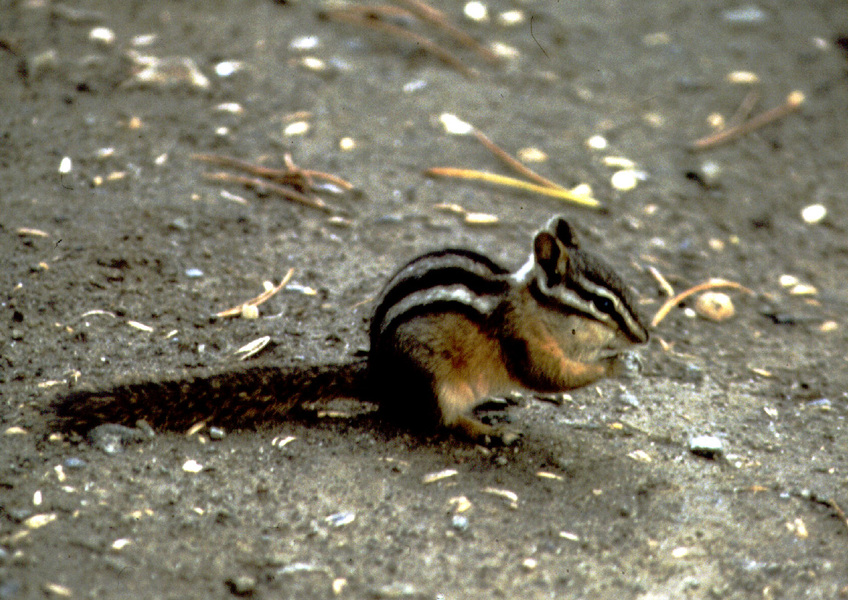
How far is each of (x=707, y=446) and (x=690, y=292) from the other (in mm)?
1054

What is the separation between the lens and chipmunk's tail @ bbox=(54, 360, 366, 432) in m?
3.05

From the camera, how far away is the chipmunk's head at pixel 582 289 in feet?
10.2

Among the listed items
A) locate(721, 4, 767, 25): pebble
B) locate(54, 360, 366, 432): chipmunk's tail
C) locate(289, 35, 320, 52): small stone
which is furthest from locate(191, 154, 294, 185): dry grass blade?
locate(721, 4, 767, 25): pebble

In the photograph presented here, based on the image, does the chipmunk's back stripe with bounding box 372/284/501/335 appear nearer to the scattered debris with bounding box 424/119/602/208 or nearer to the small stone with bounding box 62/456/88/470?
the small stone with bounding box 62/456/88/470

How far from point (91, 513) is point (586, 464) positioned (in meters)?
1.53

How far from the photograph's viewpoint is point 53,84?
16.3 feet

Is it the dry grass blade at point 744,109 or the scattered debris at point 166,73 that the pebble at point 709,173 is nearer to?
the dry grass blade at point 744,109

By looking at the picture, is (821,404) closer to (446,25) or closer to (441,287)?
(441,287)

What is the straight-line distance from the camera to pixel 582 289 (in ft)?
10.3

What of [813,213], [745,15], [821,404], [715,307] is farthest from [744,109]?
[821,404]

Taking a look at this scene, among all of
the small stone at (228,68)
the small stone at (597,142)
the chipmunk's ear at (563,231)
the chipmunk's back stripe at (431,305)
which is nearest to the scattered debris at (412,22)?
the small stone at (228,68)

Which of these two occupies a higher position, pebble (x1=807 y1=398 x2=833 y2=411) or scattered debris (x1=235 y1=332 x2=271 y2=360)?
scattered debris (x1=235 y1=332 x2=271 y2=360)

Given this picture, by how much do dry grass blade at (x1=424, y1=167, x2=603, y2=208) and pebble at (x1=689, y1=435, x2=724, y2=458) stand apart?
1.64 m

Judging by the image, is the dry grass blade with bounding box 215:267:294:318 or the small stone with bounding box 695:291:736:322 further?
the small stone with bounding box 695:291:736:322
